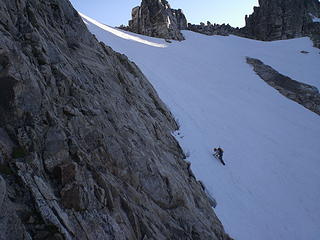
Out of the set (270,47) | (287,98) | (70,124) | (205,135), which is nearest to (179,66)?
(287,98)

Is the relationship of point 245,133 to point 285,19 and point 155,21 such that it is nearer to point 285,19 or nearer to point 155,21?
point 155,21

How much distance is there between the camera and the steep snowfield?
17.0 meters

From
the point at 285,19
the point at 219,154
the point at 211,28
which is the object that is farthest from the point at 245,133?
the point at 285,19

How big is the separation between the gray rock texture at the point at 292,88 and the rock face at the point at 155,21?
2367 centimetres

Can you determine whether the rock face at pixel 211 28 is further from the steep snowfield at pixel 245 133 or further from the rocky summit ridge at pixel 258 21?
the steep snowfield at pixel 245 133

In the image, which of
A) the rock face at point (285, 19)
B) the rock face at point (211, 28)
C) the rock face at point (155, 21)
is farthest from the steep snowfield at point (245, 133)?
the rock face at point (285, 19)

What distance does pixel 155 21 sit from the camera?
225ft

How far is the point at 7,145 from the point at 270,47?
202 ft

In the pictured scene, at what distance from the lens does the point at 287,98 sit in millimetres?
38062

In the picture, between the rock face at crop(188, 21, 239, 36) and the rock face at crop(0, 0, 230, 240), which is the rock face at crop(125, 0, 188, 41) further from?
the rock face at crop(0, 0, 230, 240)

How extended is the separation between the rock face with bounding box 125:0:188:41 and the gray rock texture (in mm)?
23671

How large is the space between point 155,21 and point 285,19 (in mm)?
39672

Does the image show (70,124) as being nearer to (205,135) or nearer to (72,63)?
(72,63)

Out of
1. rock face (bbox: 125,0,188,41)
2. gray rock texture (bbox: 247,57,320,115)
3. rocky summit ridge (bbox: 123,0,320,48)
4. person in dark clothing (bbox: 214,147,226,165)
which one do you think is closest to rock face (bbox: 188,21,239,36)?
rocky summit ridge (bbox: 123,0,320,48)
